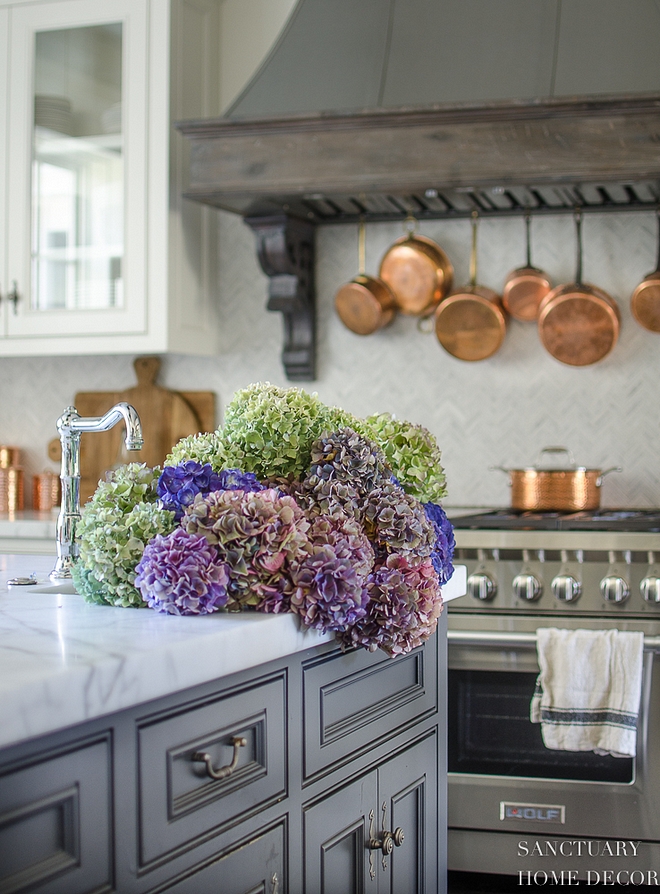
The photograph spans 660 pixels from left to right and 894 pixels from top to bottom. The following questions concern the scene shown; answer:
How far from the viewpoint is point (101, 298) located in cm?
332

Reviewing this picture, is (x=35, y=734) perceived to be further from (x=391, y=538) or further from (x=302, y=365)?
(x=302, y=365)

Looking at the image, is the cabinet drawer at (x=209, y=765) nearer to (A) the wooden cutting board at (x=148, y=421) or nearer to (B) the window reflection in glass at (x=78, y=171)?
(B) the window reflection in glass at (x=78, y=171)

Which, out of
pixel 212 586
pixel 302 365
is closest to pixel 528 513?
pixel 302 365

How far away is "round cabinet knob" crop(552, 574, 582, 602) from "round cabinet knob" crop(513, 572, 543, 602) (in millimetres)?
45

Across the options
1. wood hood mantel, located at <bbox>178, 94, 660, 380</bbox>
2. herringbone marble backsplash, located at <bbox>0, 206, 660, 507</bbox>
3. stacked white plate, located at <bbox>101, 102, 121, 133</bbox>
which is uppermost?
stacked white plate, located at <bbox>101, 102, 121, 133</bbox>

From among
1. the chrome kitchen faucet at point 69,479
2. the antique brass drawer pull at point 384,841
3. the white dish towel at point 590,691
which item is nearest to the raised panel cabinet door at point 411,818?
the antique brass drawer pull at point 384,841

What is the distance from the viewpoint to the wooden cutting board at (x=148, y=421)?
3664mm

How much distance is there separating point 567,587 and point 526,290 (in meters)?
1.03

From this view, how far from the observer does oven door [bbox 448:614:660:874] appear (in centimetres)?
261

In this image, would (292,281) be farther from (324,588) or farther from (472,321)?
(324,588)

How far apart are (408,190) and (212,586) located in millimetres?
1904

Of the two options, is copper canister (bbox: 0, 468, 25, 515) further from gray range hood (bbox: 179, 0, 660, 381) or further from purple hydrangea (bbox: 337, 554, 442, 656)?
purple hydrangea (bbox: 337, 554, 442, 656)

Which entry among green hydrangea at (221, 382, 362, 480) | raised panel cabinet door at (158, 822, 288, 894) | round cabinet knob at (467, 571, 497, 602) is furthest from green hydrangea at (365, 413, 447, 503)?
round cabinet knob at (467, 571, 497, 602)

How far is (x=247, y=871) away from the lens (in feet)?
4.10
